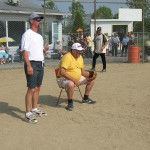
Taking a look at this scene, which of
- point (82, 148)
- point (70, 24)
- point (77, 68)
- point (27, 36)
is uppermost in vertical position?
point (70, 24)

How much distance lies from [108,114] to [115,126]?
813 millimetres

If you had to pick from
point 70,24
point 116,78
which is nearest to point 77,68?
point 116,78

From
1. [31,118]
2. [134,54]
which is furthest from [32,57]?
[134,54]

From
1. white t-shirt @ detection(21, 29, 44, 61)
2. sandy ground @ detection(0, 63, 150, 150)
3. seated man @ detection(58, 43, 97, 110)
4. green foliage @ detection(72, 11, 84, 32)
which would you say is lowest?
sandy ground @ detection(0, 63, 150, 150)

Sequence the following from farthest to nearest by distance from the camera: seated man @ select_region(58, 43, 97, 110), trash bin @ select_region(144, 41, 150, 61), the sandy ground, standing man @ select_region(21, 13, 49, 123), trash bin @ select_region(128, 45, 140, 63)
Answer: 1. trash bin @ select_region(144, 41, 150, 61)
2. trash bin @ select_region(128, 45, 140, 63)
3. seated man @ select_region(58, 43, 97, 110)
4. standing man @ select_region(21, 13, 49, 123)
5. the sandy ground

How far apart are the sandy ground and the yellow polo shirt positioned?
2.15 ft

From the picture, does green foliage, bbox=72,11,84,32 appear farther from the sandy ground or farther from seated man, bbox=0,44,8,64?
the sandy ground

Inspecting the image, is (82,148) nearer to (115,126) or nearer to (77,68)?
(115,126)

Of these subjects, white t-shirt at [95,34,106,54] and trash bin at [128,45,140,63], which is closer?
white t-shirt at [95,34,106,54]

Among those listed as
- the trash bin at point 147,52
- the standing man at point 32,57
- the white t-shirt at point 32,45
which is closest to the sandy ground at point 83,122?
the standing man at point 32,57

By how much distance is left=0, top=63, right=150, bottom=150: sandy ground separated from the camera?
210 inches

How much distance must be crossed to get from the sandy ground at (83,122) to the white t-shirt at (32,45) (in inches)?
43.4

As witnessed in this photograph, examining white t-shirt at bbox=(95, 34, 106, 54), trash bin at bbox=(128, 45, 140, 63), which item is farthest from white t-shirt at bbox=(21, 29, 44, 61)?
trash bin at bbox=(128, 45, 140, 63)

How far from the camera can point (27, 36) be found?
6.29 m
